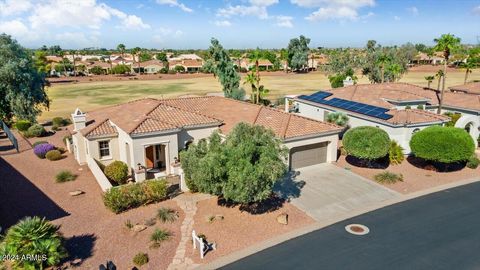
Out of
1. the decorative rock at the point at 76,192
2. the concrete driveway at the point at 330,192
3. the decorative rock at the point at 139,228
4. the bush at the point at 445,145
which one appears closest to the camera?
the decorative rock at the point at 139,228

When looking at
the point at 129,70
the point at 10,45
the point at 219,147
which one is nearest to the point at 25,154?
the point at 10,45

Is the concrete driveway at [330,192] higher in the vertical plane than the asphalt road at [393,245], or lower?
higher

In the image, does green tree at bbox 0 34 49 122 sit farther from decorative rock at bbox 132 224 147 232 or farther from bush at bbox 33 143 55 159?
decorative rock at bbox 132 224 147 232

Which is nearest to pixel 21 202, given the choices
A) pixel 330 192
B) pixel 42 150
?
pixel 42 150

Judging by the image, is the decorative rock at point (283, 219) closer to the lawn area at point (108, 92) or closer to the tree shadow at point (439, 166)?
the tree shadow at point (439, 166)

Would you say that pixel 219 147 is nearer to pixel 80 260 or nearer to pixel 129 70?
pixel 80 260


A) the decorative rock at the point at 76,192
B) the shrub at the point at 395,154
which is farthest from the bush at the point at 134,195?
the shrub at the point at 395,154
